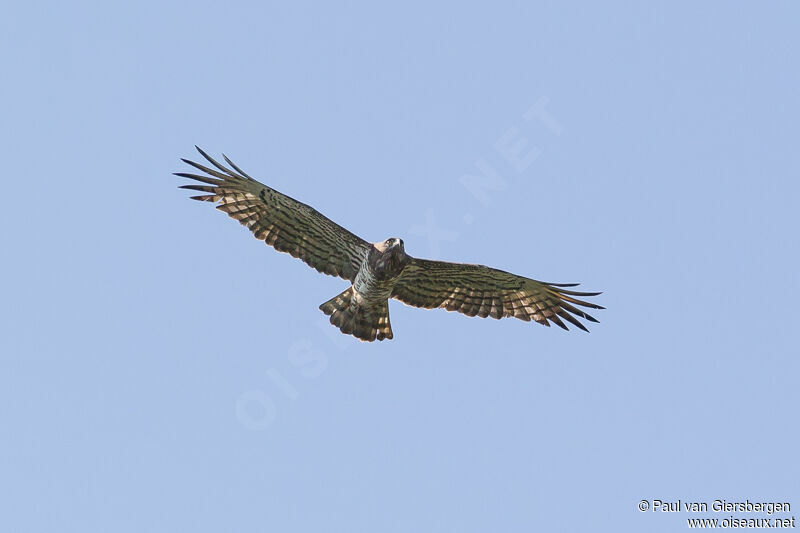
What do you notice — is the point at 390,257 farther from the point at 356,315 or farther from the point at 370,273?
the point at 356,315

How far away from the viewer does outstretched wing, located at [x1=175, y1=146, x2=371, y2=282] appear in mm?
14438

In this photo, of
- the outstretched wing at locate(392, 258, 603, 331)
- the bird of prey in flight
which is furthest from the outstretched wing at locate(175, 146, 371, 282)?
the outstretched wing at locate(392, 258, 603, 331)

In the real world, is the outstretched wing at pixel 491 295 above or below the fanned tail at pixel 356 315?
above

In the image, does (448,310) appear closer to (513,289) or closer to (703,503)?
(513,289)

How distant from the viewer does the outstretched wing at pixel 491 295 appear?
1550cm

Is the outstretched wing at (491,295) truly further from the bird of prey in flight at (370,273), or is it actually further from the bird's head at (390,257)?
the bird's head at (390,257)

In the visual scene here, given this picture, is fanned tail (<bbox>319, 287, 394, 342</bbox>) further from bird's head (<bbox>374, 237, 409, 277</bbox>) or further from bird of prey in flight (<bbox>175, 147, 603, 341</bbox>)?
bird's head (<bbox>374, 237, 409, 277</bbox>)

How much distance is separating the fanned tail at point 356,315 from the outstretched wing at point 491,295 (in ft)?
1.41

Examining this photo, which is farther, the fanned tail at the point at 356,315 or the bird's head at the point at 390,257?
the fanned tail at the point at 356,315

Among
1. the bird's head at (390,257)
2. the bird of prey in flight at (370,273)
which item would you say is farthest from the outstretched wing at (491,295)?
the bird's head at (390,257)

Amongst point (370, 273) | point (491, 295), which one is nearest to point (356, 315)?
point (370, 273)

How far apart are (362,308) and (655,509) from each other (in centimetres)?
531

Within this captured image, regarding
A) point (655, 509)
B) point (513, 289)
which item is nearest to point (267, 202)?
point (513, 289)

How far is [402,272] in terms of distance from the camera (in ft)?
48.4
